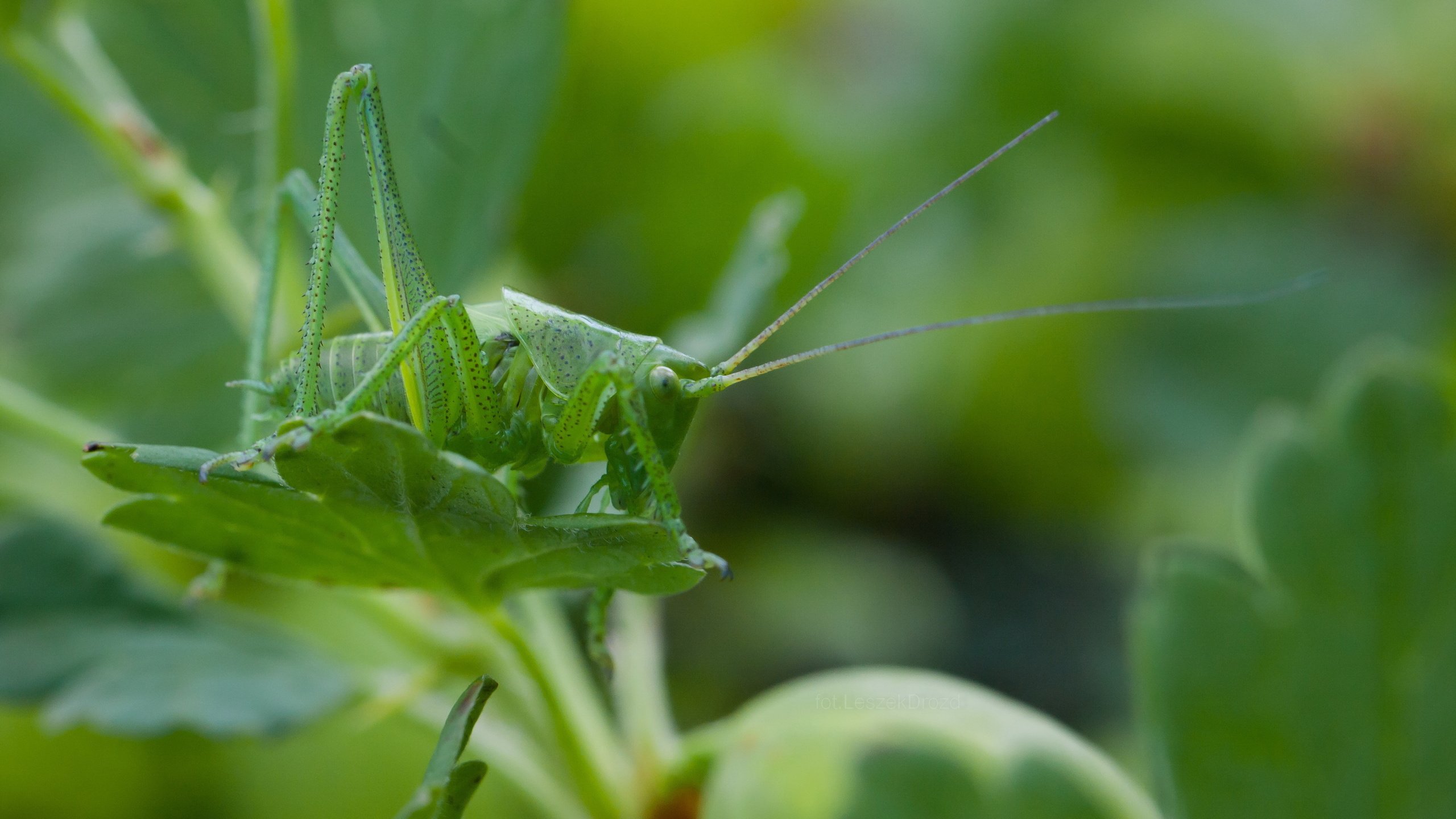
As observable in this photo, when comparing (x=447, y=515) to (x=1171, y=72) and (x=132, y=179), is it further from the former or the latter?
(x=1171, y=72)

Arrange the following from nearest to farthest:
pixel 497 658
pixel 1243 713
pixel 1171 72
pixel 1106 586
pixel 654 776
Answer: pixel 1243 713, pixel 654 776, pixel 497 658, pixel 1106 586, pixel 1171 72

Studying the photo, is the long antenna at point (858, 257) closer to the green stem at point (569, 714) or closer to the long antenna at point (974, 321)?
the long antenna at point (974, 321)

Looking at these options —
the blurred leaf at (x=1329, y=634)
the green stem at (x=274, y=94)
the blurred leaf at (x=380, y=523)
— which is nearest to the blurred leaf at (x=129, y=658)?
the blurred leaf at (x=380, y=523)

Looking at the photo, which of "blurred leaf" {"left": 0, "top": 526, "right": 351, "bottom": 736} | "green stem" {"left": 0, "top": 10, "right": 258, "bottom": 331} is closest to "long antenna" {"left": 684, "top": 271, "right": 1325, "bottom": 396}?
"blurred leaf" {"left": 0, "top": 526, "right": 351, "bottom": 736}

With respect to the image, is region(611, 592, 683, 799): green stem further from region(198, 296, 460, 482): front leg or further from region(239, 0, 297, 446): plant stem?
region(239, 0, 297, 446): plant stem

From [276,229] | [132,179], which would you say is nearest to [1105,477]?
[276,229]

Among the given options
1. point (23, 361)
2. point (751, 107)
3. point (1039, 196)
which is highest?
point (751, 107)

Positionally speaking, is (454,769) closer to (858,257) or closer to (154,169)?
(858,257)
